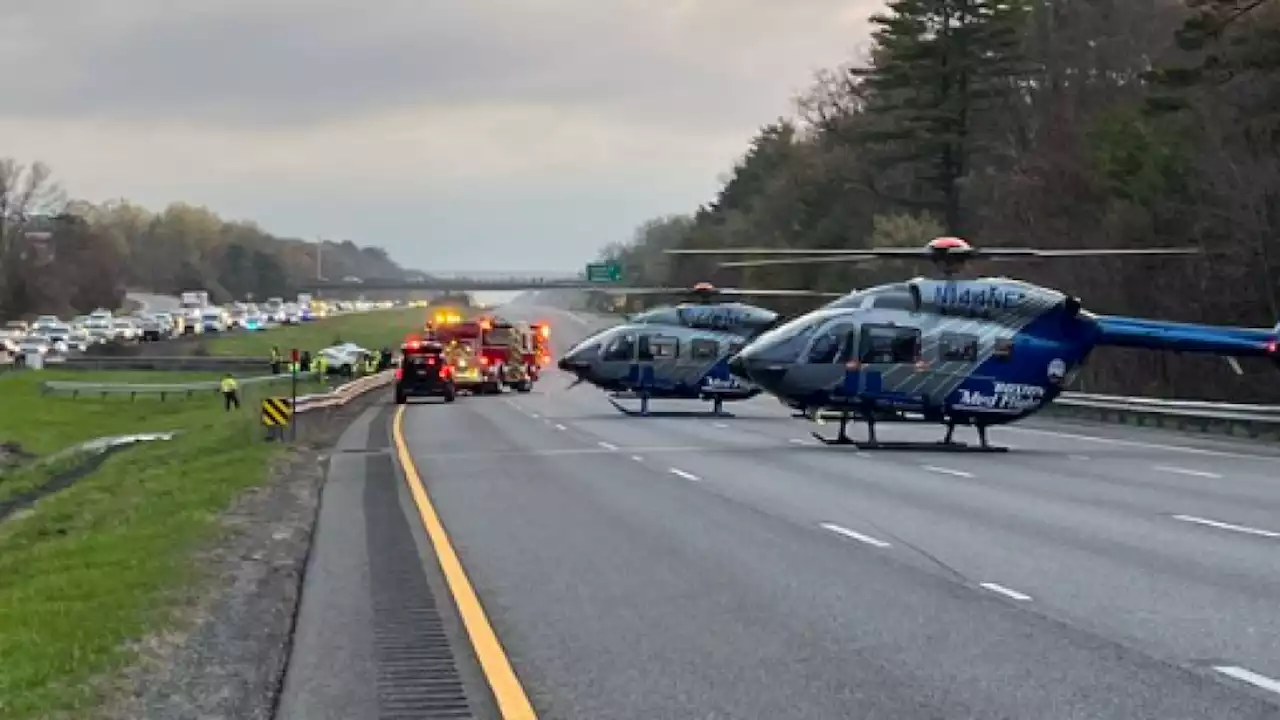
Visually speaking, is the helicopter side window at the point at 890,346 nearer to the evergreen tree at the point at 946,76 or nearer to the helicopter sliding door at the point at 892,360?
the helicopter sliding door at the point at 892,360

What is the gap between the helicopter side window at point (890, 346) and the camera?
30.8m

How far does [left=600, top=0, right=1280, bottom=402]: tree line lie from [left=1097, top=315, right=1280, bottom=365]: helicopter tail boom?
225 inches

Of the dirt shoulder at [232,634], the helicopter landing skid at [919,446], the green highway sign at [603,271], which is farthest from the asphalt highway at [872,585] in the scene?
the green highway sign at [603,271]

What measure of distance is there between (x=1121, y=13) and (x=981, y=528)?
57495 millimetres

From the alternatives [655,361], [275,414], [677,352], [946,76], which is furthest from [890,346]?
[946,76]

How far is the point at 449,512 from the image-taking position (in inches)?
773

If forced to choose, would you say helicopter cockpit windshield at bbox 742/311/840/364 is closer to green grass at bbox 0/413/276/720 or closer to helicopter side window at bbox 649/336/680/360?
green grass at bbox 0/413/276/720

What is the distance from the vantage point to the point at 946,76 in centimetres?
7162

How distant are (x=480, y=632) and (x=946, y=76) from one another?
63637 mm

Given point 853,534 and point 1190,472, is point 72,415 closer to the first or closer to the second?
point 1190,472

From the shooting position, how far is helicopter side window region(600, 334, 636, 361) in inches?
1773

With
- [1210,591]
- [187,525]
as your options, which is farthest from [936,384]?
[1210,591]

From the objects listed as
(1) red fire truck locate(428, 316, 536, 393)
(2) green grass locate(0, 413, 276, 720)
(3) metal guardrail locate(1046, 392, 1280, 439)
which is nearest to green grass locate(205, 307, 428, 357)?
(1) red fire truck locate(428, 316, 536, 393)

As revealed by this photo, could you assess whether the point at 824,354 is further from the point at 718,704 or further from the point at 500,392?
the point at 500,392
